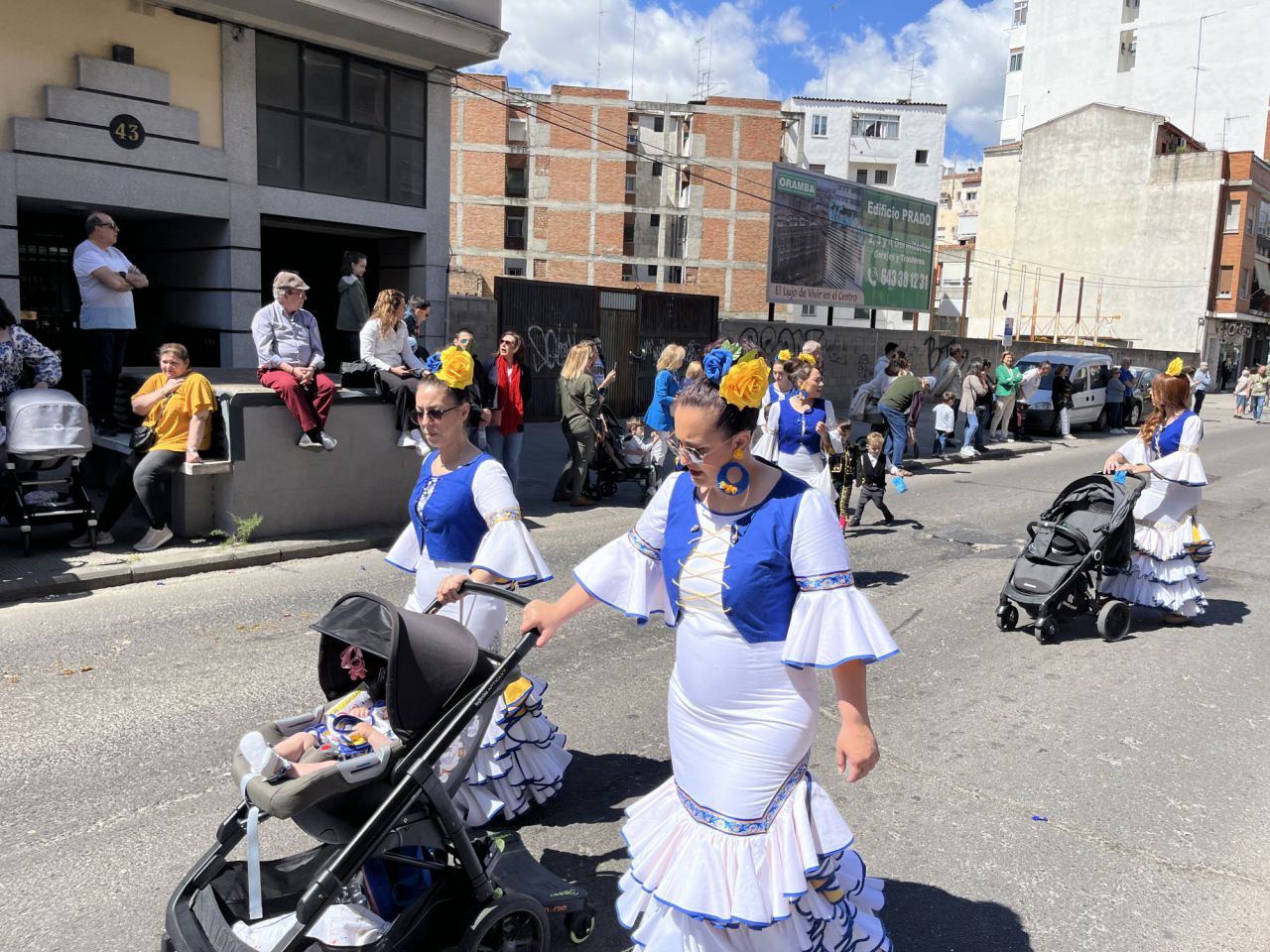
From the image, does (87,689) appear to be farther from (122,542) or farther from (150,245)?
(150,245)

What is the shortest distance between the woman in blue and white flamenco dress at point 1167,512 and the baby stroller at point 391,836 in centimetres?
623

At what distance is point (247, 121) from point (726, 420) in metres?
12.8

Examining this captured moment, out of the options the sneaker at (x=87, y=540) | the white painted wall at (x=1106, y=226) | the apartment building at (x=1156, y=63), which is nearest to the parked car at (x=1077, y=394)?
the sneaker at (x=87, y=540)

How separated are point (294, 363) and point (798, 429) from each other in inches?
192

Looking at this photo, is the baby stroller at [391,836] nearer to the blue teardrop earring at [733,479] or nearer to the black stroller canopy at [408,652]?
the black stroller canopy at [408,652]

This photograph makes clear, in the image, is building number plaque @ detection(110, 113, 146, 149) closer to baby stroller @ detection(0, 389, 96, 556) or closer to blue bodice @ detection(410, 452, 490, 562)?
baby stroller @ detection(0, 389, 96, 556)

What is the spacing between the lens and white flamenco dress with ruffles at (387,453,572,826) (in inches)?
161

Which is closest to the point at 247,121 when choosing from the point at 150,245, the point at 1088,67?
the point at 150,245

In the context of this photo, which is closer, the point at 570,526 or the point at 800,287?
the point at 570,526

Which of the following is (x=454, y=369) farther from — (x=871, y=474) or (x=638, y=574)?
(x=871, y=474)

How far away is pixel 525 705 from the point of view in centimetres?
430

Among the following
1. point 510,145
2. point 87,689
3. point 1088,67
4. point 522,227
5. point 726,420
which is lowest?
point 87,689

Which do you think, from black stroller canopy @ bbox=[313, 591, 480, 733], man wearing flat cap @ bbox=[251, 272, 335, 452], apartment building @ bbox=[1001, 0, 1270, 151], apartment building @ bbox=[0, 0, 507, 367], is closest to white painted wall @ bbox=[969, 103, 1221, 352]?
apartment building @ bbox=[1001, 0, 1270, 151]

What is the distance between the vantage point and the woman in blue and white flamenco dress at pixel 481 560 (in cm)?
410
